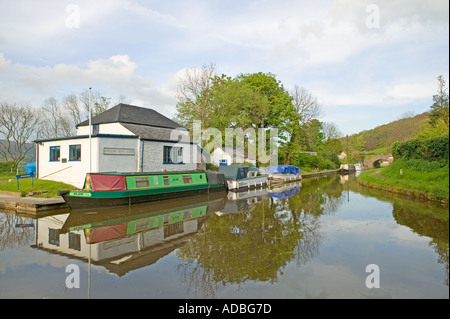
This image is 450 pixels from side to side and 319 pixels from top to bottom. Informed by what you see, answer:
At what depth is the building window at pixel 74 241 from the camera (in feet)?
27.0

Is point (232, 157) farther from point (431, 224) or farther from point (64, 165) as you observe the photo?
point (431, 224)

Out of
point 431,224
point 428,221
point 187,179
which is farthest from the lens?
point 187,179

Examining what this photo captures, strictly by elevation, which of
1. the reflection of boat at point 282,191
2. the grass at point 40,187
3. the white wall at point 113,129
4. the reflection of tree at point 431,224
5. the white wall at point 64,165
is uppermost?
the white wall at point 113,129

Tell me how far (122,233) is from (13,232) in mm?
4028

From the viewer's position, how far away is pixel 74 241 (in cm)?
879

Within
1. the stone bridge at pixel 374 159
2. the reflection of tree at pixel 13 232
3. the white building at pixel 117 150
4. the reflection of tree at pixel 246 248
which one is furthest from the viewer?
the stone bridge at pixel 374 159

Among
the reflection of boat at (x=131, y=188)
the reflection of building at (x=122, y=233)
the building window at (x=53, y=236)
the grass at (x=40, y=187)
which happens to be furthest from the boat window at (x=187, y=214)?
the grass at (x=40, y=187)

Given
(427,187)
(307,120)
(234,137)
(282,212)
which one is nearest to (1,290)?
(282,212)

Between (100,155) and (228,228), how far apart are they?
35.8ft

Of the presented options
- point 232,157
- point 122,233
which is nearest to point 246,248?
point 122,233

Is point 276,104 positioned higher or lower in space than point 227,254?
higher

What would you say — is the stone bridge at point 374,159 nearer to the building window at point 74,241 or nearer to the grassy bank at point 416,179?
the grassy bank at point 416,179

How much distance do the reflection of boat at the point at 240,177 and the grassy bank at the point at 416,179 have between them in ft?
31.7
